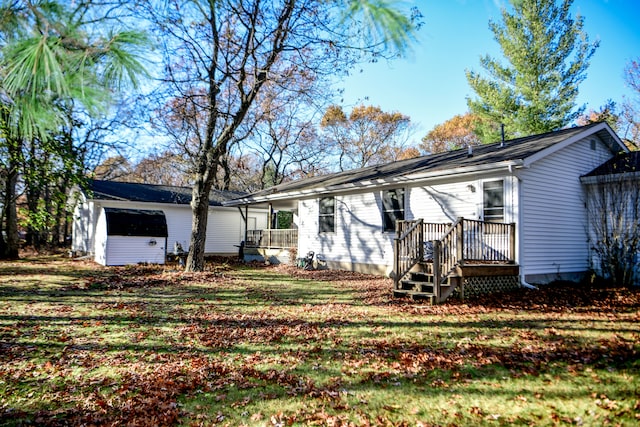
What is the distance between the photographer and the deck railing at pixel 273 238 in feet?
57.9

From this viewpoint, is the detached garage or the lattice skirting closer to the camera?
the lattice skirting

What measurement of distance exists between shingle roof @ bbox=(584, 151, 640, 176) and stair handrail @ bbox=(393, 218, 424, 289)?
6.25 m

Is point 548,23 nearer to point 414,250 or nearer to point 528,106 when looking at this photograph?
point 528,106

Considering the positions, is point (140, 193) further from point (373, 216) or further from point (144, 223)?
point (373, 216)

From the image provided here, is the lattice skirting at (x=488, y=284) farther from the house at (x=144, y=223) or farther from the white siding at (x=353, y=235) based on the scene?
the house at (x=144, y=223)

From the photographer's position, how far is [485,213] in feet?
34.8

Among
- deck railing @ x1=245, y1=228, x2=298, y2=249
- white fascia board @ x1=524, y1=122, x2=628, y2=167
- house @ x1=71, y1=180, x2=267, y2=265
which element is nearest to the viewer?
white fascia board @ x1=524, y1=122, x2=628, y2=167

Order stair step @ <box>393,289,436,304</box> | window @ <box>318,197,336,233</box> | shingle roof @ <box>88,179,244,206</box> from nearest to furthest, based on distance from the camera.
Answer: stair step @ <box>393,289,436,304</box>, window @ <box>318,197,336,233</box>, shingle roof @ <box>88,179,244,206</box>

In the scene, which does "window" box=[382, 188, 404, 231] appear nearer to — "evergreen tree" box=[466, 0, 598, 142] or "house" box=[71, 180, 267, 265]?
"house" box=[71, 180, 267, 265]

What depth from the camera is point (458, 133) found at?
31.1 meters

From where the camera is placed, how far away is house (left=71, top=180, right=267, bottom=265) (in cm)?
1652

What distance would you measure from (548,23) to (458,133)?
10.7 m

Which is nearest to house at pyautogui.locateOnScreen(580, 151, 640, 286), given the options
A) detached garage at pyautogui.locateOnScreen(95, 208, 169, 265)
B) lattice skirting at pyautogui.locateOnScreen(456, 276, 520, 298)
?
lattice skirting at pyautogui.locateOnScreen(456, 276, 520, 298)

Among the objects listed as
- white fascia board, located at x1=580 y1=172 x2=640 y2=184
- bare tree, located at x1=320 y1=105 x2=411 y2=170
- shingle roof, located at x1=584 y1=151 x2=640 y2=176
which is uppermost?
bare tree, located at x1=320 y1=105 x2=411 y2=170
